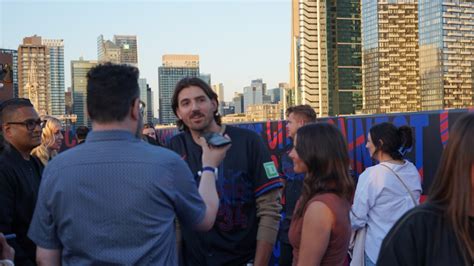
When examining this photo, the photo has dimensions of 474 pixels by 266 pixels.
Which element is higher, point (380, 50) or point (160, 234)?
point (380, 50)

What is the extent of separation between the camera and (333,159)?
288cm

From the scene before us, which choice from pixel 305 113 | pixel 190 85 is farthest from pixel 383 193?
pixel 190 85

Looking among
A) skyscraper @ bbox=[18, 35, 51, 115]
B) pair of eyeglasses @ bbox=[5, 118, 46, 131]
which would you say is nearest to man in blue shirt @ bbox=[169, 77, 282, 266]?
pair of eyeglasses @ bbox=[5, 118, 46, 131]

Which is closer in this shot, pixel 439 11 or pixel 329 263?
pixel 329 263

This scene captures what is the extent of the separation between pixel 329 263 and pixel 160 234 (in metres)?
0.95

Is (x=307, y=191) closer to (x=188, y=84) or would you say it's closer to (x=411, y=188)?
(x=188, y=84)

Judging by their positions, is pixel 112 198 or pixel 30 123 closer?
pixel 112 198

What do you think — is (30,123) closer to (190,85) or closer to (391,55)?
(190,85)

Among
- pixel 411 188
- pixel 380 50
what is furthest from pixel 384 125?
pixel 380 50

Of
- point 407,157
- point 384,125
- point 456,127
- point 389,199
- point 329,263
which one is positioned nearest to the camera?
point 456,127

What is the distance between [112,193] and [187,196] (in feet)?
0.97

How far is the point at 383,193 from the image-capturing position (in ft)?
14.2

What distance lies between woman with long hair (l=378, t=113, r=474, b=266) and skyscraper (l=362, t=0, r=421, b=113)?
5926 inches

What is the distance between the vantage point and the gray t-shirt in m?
2.16
